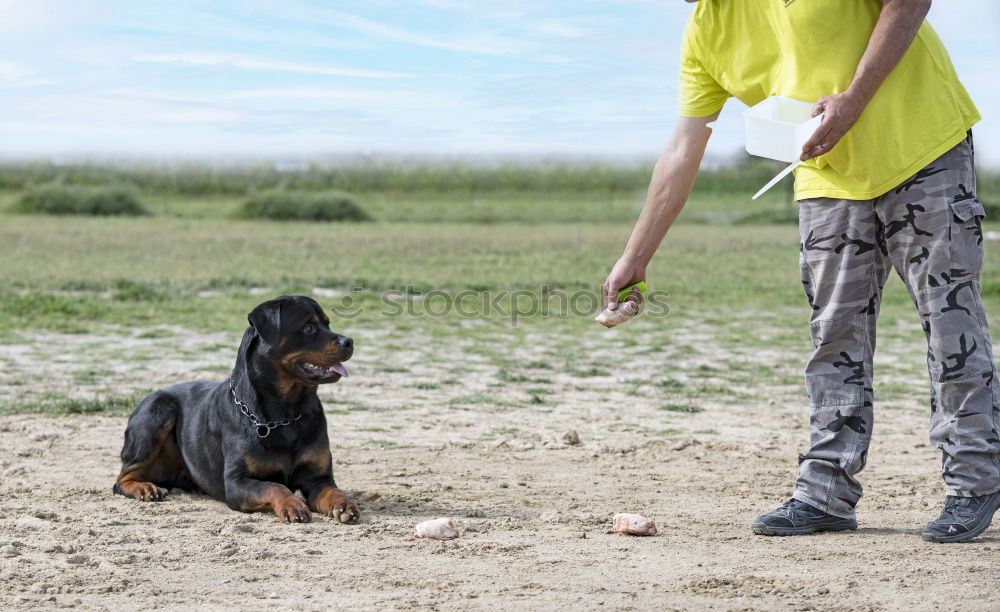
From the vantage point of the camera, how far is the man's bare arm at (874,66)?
3879mm

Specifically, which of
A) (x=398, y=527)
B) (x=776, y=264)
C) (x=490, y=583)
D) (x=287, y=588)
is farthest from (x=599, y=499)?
(x=776, y=264)

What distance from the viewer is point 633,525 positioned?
4.40 m

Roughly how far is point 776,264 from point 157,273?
33.0 ft

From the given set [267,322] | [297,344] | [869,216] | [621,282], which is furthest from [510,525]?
[869,216]

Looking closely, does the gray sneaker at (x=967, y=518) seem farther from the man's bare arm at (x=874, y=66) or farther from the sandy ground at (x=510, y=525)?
the man's bare arm at (x=874, y=66)

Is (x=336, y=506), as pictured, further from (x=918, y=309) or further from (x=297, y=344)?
(x=918, y=309)

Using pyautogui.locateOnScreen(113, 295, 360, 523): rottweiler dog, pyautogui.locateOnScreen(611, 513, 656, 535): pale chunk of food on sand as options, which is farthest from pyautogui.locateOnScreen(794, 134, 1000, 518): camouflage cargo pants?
pyautogui.locateOnScreen(113, 295, 360, 523): rottweiler dog

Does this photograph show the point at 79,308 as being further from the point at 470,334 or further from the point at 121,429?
the point at 121,429

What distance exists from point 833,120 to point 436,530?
2.06 metres

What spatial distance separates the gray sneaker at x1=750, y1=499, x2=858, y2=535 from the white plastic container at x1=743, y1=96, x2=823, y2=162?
1320 millimetres

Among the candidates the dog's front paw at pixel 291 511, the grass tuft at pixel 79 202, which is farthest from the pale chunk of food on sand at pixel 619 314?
the grass tuft at pixel 79 202

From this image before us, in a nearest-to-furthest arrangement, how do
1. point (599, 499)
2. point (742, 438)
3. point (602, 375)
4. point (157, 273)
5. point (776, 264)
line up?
point (599, 499)
point (742, 438)
point (602, 375)
point (157, 273)
point (776, 264)

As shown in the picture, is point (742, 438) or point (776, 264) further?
point (776, 264)

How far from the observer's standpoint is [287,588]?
3.71m
